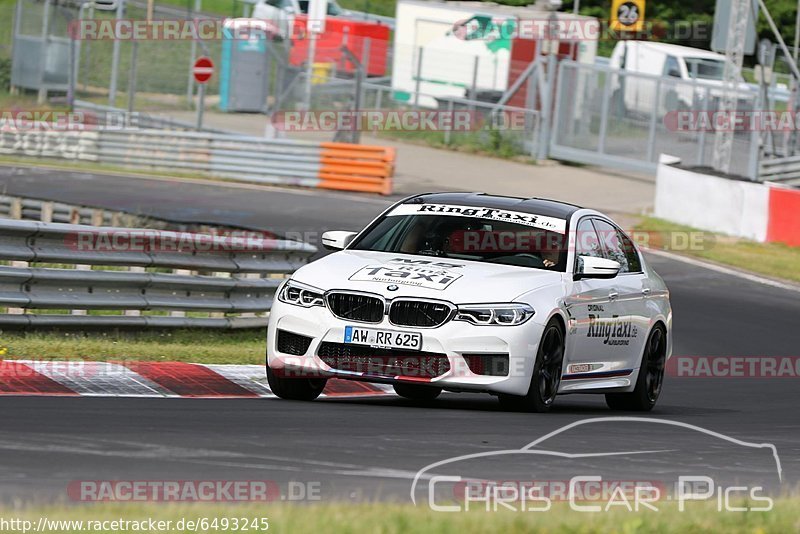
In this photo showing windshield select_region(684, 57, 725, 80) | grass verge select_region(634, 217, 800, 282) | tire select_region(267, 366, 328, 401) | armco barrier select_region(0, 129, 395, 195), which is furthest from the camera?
windshield select_region(684, 57, 725, 80)

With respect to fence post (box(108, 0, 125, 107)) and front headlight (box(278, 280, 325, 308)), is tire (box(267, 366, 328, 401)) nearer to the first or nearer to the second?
front headlight (box(278, 280, 325, 308))

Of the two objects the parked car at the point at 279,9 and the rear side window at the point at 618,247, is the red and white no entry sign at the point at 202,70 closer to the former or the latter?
the parked car at the point at 279,9

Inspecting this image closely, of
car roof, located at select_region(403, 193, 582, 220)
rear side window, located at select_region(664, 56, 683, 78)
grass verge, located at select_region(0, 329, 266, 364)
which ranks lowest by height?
grass verge, located at select_region(0, 329, 266, 364)

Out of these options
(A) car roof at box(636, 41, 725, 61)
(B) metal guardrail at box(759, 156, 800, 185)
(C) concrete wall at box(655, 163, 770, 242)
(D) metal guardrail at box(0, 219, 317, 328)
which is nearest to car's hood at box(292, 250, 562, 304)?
(D) metal guardrail at box(0, 219, 317, 328)

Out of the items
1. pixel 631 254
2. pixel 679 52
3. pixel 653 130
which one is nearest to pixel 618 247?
pixel 631 254

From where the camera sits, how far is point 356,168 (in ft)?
99.6

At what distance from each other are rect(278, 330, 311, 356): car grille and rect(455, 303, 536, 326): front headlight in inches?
37.9

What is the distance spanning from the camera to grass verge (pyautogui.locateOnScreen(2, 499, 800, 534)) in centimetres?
524

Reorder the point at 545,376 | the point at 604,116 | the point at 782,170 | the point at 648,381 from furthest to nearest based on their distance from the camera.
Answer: the point at 604,116 < the point at 782,170 < the point at 648,381 < the point at 545,376

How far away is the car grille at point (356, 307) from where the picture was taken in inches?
376

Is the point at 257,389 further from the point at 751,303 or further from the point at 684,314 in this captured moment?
the point at 751,303

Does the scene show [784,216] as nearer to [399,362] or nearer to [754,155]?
[754,155]

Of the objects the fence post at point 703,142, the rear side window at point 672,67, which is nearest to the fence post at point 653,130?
the fence post at point 703,142

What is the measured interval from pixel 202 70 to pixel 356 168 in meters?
5.11
